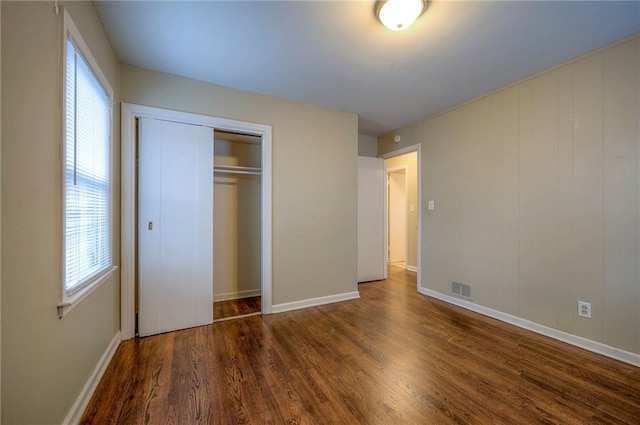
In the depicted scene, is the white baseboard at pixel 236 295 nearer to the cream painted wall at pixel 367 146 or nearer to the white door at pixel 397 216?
the cream painted wall at pixel 367 146

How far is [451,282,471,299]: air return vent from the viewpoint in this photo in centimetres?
320

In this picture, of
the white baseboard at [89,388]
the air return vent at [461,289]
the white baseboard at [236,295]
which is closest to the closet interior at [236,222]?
the white baseboard at [236,295]

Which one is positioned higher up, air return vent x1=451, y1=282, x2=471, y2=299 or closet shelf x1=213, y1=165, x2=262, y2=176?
closet shelf x1=213, y1=165, x2=262, y2=176

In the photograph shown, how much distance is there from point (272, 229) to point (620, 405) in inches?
115

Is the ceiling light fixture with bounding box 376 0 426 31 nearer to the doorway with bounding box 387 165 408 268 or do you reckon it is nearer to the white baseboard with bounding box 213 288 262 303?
the white baseboard with bounding box 213 288 262 303

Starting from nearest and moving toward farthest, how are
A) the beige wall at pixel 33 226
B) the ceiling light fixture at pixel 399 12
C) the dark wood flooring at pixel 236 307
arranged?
the beige wall at pixel 33 226
the ceiling light fixture at pixel 399 12
the dark wood flooring at pixel 236 307

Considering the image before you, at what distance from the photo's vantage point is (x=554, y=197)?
2459mm

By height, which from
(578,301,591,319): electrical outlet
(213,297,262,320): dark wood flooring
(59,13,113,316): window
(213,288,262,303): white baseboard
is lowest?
(213,297,262,320): dark wood flooring

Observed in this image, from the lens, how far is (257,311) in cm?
312

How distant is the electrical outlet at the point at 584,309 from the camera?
224 cm

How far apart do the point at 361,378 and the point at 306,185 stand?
6.94ft

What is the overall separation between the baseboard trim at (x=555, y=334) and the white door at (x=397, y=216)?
8.07 feet

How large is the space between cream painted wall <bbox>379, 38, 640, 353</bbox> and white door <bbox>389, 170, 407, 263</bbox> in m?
2.27

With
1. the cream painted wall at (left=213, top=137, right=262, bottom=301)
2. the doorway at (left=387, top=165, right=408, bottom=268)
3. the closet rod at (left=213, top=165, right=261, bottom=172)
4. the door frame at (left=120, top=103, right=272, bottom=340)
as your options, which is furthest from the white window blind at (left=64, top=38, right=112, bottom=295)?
the doorway at (left=387, top=165, right=408, bottom=268)
